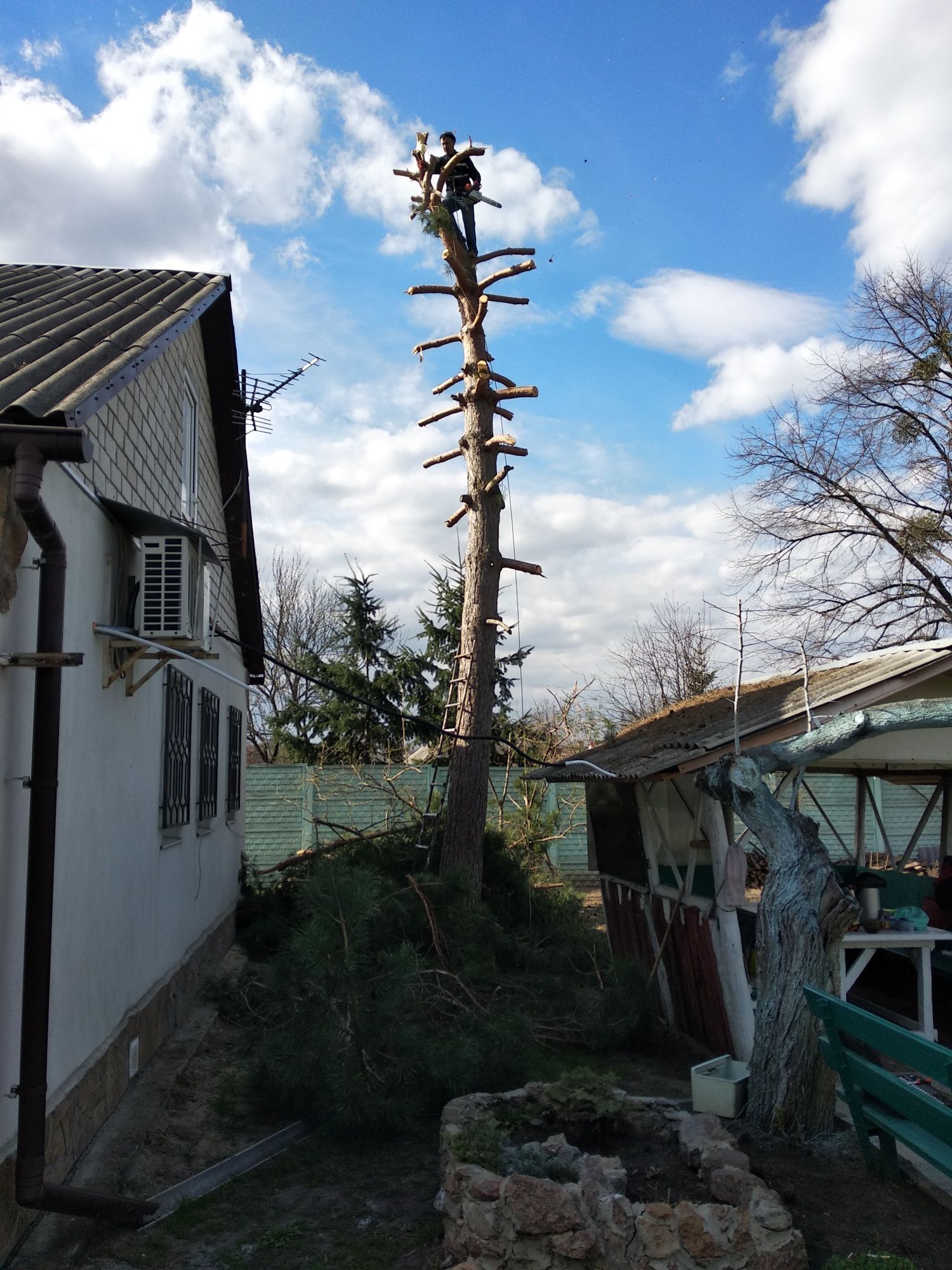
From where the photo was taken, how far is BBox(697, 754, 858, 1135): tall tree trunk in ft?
17.0

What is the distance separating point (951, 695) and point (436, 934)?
4.21 metres

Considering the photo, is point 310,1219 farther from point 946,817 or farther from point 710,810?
point 946,817

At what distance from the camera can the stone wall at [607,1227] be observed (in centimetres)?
388

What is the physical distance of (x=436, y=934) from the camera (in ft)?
24.3

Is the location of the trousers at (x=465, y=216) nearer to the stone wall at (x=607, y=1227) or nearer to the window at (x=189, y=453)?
the window at (x=189, y=453)

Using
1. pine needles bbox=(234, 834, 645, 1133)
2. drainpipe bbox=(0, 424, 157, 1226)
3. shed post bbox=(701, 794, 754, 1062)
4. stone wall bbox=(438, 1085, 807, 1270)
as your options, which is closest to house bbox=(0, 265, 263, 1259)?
drainpipe bbox=(0, 424, 157, 1226)

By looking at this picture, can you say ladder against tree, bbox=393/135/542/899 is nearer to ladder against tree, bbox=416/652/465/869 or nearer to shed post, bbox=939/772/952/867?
ladder against tree, bbox=416/652/465/869

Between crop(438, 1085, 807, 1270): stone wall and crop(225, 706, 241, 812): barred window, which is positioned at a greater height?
crop(225, 706, 241, 812): barred window

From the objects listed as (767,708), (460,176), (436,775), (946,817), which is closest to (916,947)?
(767,708)

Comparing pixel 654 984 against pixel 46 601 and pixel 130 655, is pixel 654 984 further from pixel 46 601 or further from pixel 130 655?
pixel 46 601

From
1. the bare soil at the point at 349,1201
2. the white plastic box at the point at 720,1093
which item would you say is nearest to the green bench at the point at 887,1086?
the bare soil at the point at 349,1201

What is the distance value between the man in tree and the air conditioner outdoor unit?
528 centimetres

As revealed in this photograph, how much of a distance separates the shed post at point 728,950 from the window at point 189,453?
5.30 metres

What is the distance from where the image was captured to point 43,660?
4148 mm
